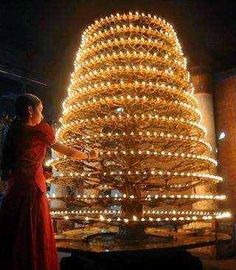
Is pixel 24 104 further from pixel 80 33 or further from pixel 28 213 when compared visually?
pixel 80 33

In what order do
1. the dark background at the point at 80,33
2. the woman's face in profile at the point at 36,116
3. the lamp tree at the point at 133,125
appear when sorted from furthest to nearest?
the dark background at the point at 80,33
the lamp tree at the point at 133,125
the woman's face in profile at the point at 36,116

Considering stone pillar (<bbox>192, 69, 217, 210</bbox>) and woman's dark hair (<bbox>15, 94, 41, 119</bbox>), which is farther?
stone pillar (<bbox>192, 69, 217, 210</bbox>)

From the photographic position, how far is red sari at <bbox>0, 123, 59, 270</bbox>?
3316mm

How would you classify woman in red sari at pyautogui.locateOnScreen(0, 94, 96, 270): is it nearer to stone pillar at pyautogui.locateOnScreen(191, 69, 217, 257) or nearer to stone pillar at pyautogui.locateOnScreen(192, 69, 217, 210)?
stone pillar at pyautogui.locateOnScreen(191, 69, 217, 257)

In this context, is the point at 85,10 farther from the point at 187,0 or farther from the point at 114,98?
the point at 114,98

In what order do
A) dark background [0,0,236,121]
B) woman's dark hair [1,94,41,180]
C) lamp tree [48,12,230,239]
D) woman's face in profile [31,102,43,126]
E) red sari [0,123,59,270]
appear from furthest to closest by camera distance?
1. dark background [0,0,236,121]
2. lamp tree [48,12,230,239]
3. woman's face in profile [31,102,43,126]
4. woman's dark hair [1,94,41,180]
5. red sari [0,123,59,270]

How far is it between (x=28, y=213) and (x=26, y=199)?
138 mm

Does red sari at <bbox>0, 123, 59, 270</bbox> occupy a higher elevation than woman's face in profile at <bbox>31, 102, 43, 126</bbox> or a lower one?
lower

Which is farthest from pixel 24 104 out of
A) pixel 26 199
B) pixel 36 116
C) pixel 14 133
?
A: pixel 26 199

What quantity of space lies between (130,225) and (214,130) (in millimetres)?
4469

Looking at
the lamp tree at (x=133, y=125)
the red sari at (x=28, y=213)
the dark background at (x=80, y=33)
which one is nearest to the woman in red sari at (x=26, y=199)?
the red sari at (x=28, y=213)

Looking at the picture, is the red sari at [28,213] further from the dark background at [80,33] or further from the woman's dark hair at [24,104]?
the dark background at [80,33]

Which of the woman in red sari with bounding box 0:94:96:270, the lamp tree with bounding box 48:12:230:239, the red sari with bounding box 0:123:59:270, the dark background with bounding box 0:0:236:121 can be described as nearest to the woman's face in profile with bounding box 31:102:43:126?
the woman in red sari with bounding box 0:94:96:270

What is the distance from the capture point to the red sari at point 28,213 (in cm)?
332
